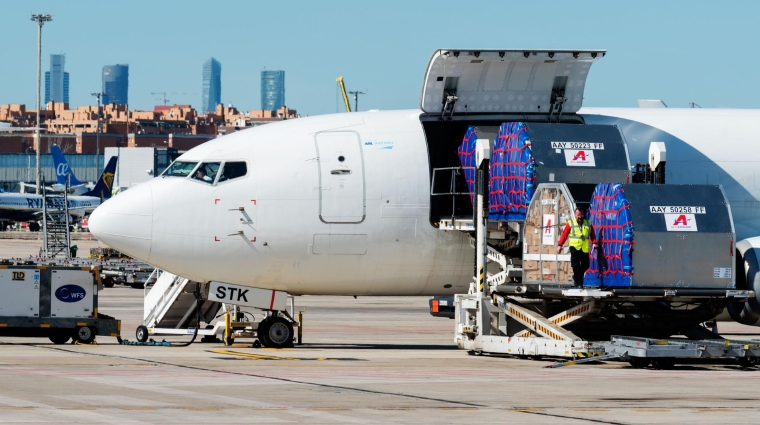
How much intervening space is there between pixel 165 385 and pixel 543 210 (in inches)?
335

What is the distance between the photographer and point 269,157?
26.0m

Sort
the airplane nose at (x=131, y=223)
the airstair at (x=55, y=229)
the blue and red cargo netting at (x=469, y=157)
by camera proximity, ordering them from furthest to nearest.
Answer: the airstair at (x=55, y=229)
the airplane nose at (x=131, y=223)
the blue and red cargo netting at (x=469, y=157)

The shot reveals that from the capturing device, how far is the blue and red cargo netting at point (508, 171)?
24.0 metres

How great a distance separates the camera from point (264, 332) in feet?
87.3

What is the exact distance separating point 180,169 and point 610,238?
915 centimetres

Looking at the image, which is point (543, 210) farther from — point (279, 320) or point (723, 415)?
point (723, 415)

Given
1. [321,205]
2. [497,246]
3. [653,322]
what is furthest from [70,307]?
[653,322]

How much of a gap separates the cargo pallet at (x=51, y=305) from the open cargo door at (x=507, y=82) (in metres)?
8.72

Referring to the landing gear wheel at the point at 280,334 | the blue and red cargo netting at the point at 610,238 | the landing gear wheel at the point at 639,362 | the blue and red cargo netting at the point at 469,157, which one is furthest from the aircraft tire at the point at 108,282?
the landing gear wheel at the point at 639,362

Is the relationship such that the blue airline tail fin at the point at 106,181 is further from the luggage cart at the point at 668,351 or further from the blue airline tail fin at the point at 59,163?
the luggage cart at the point at 668,351

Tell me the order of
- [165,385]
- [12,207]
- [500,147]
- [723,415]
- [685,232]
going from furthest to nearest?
[12,207]
[500,147]
[685,232]
[165,385]
[723,415]

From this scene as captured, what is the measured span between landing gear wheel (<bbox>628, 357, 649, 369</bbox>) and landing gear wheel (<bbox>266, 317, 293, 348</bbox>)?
7504 millimetres

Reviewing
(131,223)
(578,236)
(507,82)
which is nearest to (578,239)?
(578,236)

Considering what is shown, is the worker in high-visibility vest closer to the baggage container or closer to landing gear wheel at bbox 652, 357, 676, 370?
the baggage container
